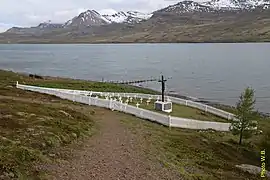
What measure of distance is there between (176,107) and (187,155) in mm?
22403

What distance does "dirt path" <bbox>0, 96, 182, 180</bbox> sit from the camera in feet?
51.6

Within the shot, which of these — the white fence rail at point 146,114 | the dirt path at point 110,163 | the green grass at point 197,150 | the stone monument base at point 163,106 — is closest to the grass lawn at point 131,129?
the green grass at point 197,150

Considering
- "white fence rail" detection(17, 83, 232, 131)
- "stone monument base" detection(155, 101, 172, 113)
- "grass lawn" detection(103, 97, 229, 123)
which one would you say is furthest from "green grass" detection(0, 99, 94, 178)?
"grass lawn" detection(103, 97, 229, 123)

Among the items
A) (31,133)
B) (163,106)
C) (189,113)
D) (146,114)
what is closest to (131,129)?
(146,114)

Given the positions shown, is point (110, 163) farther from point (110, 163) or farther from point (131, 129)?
point (131, 129)

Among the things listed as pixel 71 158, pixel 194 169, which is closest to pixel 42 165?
pixel 71 158

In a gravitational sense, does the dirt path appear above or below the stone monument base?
below

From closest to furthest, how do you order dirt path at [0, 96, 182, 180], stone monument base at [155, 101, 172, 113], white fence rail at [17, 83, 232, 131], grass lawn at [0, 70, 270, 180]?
dirt path at [0, 96, 182, 180] → grass lawn at [0, 70, 270, 180] → white fence rail at [17, 83, 232, 131] → stone monument base at [155, 101, 172, 113]

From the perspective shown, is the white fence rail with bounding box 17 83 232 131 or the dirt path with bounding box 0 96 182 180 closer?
the dirt path with bounding box 0 96 182 180

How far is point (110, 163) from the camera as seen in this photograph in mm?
17562

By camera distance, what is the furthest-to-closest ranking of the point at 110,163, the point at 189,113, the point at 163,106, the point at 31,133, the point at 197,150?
the point at 189,113 → the point at 163,106 → the point at 197,150 → the point at 31,133 → the point at 110,163

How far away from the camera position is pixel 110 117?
31.7m

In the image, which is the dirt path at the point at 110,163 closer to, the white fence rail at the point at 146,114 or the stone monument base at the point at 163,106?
the white fence rail at the point at 146,114

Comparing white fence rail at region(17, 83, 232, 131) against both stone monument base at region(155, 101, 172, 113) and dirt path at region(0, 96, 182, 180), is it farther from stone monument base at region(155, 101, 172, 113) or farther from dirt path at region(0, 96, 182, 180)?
dirt path at region(0, 96, 182, 180)
